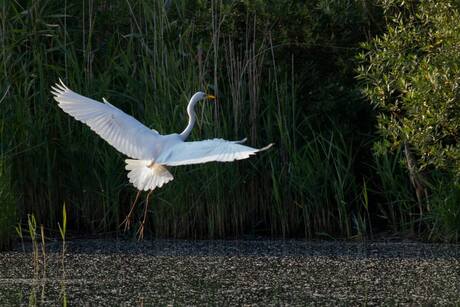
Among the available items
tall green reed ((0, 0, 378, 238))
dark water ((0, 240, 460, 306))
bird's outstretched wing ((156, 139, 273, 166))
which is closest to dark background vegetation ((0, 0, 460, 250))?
tall green reed ((0, 0, 378, 238))

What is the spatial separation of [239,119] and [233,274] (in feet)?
5.61

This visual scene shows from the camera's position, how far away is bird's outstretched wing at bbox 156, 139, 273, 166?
4.79 metres

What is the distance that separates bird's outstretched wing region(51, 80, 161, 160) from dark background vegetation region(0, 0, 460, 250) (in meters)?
0.72

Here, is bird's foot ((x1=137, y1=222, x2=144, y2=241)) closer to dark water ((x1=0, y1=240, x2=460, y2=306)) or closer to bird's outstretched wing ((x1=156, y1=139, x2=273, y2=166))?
dark water ((x1=0, y1=240, x2=460, y2=306))

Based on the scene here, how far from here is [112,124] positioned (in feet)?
18.4

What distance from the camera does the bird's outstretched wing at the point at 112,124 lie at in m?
5.57

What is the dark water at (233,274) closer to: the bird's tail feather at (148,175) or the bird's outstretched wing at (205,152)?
the bird's tail feather at (148,175)

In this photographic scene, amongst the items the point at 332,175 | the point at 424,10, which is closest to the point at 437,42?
the point at 424,10

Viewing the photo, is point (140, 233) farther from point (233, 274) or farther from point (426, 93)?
point (426, 93)

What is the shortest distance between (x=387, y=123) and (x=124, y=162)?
5.64ft

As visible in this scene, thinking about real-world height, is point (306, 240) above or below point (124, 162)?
below

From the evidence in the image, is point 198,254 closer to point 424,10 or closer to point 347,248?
point 347,248

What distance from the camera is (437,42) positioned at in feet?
19.2

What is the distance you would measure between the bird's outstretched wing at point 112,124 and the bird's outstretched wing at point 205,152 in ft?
0.57
